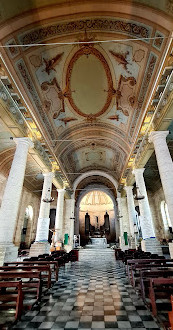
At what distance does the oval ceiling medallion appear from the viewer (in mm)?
7225

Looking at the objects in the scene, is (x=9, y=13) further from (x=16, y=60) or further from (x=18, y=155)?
(x=18, y=155)

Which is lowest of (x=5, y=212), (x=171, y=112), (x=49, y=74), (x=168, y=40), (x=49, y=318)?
(x=49, y=318)

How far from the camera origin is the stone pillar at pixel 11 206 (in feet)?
18.1

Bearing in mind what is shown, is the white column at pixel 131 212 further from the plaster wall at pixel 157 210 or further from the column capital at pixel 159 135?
the column capital at pixel 159 135

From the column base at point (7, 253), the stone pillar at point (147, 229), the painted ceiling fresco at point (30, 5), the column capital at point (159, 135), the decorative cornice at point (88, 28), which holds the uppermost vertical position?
the decorative cornice at point (88, 28)

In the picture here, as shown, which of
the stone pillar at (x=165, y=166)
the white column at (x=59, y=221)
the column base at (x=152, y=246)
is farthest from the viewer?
the white column at (x=59, y=221)

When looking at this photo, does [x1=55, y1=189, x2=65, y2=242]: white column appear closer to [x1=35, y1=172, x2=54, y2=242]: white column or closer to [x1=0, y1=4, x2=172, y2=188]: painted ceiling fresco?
[x1=35, y1=172, x2=54, y2=242]: white column

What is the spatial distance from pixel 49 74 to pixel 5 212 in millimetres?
5980

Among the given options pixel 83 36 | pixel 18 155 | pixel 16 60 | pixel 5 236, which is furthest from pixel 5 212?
pixel 83 36

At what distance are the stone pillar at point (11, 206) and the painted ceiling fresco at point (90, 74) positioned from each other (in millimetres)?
2350

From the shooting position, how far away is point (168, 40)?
17.2ft

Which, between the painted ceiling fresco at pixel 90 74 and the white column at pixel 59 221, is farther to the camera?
the white column at pixel 59 221

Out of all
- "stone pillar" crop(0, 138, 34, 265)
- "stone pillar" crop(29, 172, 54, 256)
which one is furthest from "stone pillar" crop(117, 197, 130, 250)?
"stone pillar" crop(0, 138, 34, 265)

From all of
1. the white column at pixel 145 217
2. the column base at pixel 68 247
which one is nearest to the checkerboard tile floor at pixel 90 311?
the white column at pixel 145 217
